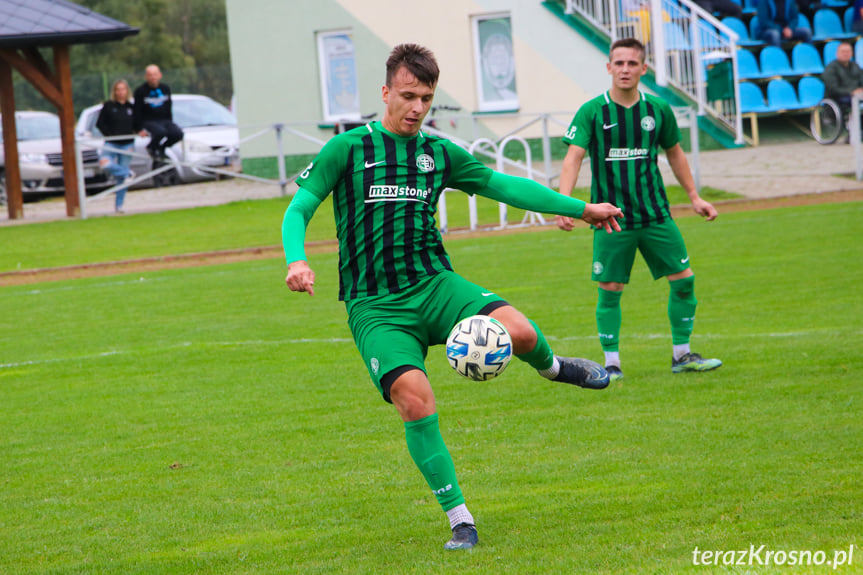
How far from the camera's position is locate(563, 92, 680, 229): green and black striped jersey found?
7.91m

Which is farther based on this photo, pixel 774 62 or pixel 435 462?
pixel 774 62

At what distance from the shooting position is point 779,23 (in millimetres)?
27469

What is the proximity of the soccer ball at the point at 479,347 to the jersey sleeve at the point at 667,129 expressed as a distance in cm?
365

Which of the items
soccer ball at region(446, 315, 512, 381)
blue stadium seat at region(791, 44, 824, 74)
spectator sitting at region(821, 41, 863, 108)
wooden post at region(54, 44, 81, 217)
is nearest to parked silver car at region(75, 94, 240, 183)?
wooden post at region(54, 44, 81, 217)

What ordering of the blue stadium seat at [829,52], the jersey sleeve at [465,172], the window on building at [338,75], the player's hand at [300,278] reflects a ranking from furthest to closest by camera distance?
the window on building at [338,75] < the blue stadium seat at [829,52] < the jersey sleeve at [465,172] < the player's hand at [300,278]

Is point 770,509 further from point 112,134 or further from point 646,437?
point 112,134

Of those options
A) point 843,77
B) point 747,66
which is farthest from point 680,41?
point 843,77

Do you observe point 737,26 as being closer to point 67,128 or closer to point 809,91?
point 809,91

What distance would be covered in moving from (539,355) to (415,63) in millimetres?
1435

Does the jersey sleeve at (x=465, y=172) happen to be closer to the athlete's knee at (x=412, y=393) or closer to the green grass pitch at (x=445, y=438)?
the athlete's knee at (x=412, y=393)

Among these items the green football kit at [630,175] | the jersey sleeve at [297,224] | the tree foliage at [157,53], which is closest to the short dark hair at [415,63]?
the jersey sleeve at [297,224]

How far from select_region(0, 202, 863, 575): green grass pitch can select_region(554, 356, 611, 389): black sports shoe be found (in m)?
0.48

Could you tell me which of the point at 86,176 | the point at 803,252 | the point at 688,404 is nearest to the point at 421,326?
the point at 688,404

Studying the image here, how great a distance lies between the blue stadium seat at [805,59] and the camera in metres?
27.2
